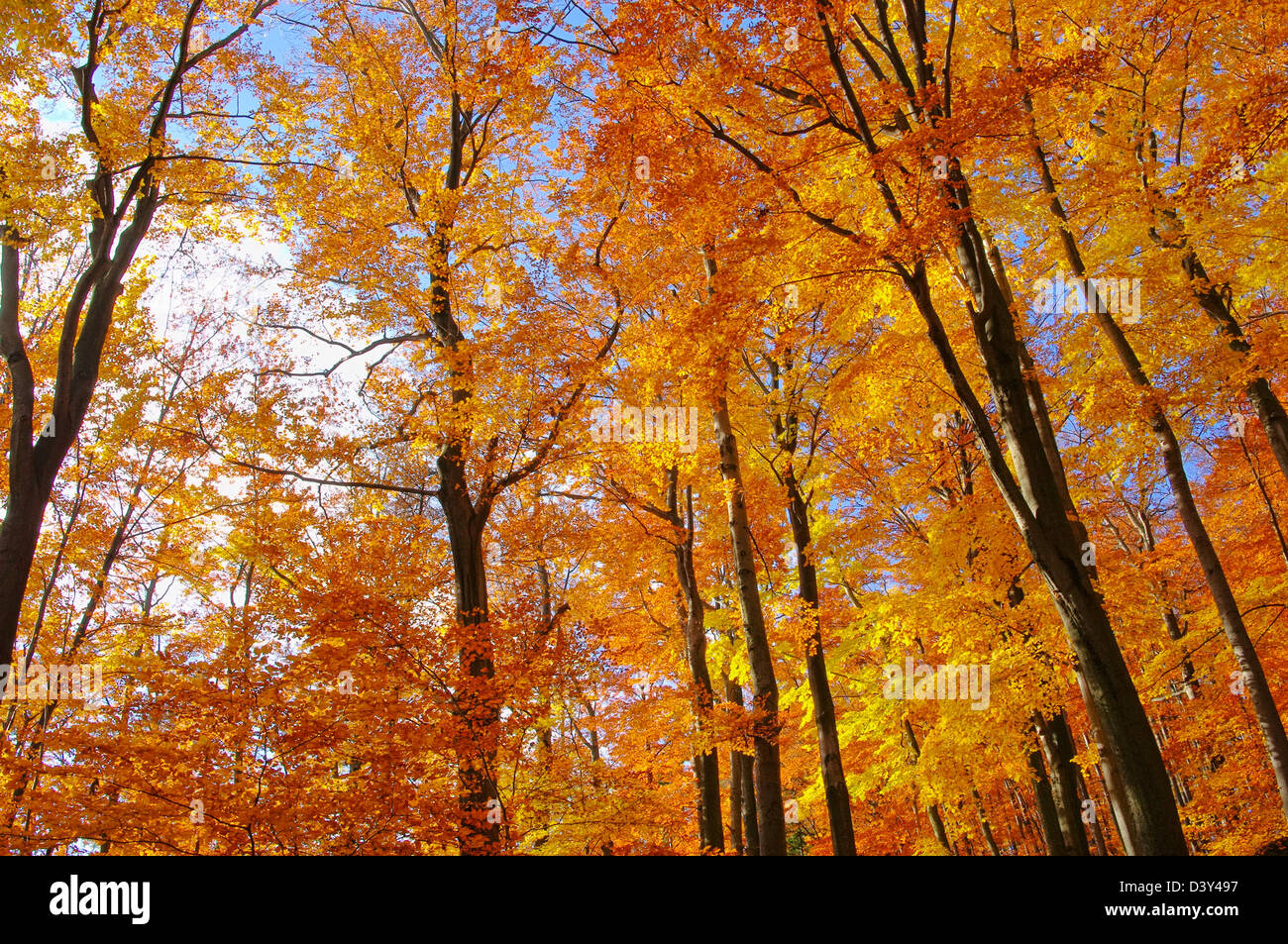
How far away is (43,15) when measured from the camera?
6.75 m

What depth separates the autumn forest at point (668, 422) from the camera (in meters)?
6.32

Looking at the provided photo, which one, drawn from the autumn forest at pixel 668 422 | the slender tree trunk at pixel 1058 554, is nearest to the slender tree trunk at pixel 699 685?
the autumn forest at pixel 668 422

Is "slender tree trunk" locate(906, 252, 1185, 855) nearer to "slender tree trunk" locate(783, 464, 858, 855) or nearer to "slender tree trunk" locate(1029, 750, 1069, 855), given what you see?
"slender tree trunk" locate(783, 464, 858, 855)

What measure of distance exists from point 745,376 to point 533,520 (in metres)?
4.83

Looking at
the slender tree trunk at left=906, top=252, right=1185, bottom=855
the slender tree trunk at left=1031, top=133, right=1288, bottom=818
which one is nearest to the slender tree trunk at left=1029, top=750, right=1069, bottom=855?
the slender tree trunk at left=1031, top=133, right=1288, bottom=818

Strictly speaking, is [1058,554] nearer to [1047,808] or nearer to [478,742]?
[478,742]

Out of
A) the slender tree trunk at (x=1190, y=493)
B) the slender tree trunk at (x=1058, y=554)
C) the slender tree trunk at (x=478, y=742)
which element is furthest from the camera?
the slender tree trunk at (x=1190, y=493)

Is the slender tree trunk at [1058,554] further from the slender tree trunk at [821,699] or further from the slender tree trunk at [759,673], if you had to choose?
the slender tree trunk at [821,699]

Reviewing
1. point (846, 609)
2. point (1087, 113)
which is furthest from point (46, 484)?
point (1087, 113)

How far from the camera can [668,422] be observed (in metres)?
11.6

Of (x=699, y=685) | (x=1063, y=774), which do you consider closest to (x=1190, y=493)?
(x=1063, y=774)

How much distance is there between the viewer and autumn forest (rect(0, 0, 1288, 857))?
6324 millimetres

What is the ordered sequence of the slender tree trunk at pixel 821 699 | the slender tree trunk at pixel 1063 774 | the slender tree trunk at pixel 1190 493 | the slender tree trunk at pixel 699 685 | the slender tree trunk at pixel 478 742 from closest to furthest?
the slender tree trunk at pixel 478 742, the slender tree trunk at pixel 1190 493, the slender tree trunk at pixel 821 699, the slender tree trunk at pixel 1063 774, the slender tree trunk at pixel 699 685
